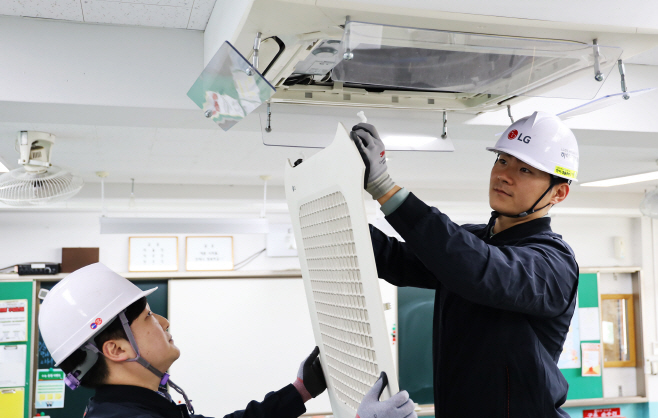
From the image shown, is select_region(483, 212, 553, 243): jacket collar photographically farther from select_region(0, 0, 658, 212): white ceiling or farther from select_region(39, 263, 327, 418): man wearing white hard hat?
select_region(39, 263, 327, 418): man wearing white hard hat

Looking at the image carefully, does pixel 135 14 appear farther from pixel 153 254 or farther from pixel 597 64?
pixel 153 254

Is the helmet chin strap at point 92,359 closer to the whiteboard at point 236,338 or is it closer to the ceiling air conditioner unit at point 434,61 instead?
the ceiling air conditioner unit at point 434,61

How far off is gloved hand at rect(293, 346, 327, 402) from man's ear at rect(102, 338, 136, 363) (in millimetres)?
492

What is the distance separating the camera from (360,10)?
1188 mm

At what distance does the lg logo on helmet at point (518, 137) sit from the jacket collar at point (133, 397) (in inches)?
43.4

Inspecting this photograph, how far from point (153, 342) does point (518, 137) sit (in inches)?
41.5

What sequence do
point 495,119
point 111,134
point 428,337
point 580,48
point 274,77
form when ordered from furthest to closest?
point 428,337 → point 111,134 → point 495,119 → point 274,77 → point 580,48

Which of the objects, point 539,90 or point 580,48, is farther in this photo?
point 539,90

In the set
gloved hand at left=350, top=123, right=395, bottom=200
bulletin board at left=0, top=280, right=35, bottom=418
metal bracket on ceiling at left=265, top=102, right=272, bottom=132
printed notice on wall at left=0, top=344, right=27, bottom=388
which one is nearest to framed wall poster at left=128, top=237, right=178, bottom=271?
bulletin board at left=0, top=280, right=35, bottom=418

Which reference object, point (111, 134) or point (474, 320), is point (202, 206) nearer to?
point (111, 134)

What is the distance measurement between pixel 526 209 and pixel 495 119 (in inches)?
37.1

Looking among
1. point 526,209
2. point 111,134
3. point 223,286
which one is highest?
point 111,134

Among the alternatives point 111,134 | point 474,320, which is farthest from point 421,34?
point 111,134

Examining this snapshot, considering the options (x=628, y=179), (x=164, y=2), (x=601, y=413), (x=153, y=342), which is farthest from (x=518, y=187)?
(x=601, y=413)
